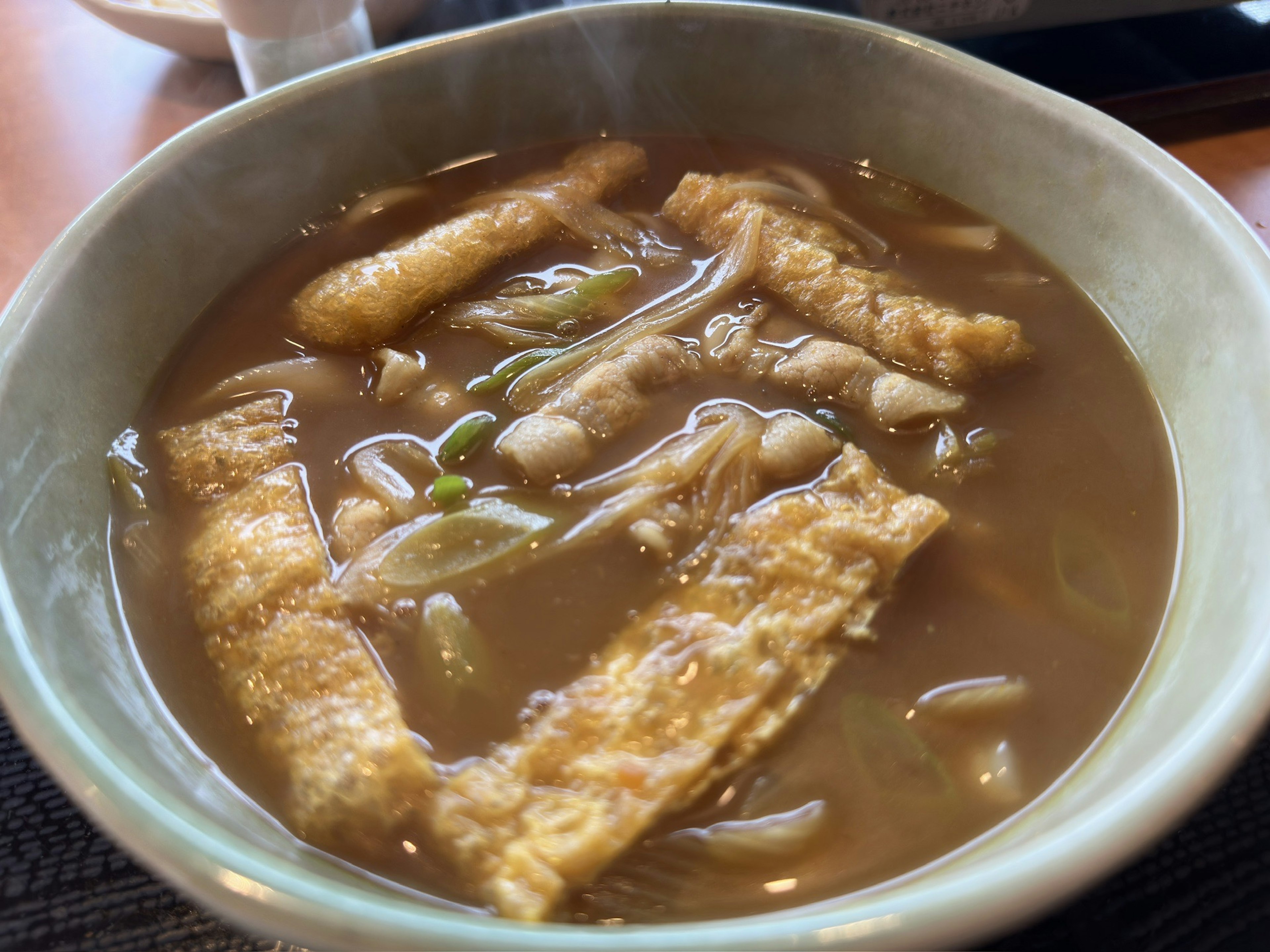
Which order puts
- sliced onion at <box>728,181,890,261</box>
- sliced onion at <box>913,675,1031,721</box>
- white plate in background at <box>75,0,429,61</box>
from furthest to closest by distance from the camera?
white plate in background at <box>75,0,429,61</box> → sliced onion at <box>728,181,890,261</box> → sliced onion at <box>913,675,1031,721</box>

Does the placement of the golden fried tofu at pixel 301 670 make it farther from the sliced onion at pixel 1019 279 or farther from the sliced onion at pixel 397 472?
the sliced onion at pixel 1019 279

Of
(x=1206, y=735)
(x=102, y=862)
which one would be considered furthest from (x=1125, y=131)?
(x=102, y=862)

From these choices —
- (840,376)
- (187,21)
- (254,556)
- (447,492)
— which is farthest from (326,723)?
(187,21)

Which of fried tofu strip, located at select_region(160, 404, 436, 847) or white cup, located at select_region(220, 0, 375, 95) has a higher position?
white cup, located at select_region(220, 0, 375, 95)

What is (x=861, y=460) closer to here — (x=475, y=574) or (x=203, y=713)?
(x=475, y=574)

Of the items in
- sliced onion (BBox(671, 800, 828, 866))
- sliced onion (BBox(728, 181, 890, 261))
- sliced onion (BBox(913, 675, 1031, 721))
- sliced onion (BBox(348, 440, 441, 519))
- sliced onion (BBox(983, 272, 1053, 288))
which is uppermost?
sliced onion (BBox(728, 181, 890, 261))

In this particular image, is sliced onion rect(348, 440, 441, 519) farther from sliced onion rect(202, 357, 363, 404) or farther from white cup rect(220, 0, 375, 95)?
white cup rect(220, 0, 375, 95)

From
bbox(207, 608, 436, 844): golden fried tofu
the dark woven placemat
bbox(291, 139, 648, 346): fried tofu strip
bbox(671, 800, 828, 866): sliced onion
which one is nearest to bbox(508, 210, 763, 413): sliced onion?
bbox(291, 139, 648, 346): fried tofu strip

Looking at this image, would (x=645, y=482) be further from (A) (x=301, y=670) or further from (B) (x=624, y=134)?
(B) (x=624, y=134)
